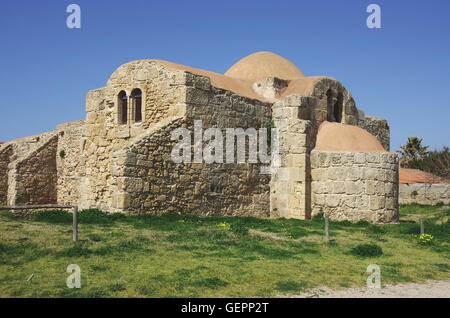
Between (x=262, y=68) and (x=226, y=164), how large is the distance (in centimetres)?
638

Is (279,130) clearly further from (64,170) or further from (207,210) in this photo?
(64,170)

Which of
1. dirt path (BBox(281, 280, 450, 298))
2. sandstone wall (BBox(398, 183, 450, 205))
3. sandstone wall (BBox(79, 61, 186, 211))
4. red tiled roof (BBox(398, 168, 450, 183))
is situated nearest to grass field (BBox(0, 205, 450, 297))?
dirt path (BBox(281, 280, 450, 298))

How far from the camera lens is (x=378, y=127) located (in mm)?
21297

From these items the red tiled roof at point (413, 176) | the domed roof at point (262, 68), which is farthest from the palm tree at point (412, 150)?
the domed roof at point (262, 68)

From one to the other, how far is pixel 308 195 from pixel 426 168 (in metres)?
23.0

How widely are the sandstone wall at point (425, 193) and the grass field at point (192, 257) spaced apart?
41.1ft

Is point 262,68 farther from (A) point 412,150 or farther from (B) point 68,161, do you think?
(A) point 412,150

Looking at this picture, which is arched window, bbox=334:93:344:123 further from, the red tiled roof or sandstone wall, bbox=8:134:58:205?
sandstone wall, bbox=8:134:58:205

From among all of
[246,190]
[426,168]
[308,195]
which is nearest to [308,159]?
[308,195]

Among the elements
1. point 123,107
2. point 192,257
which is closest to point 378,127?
point 123,107

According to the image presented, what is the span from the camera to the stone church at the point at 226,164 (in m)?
12.6

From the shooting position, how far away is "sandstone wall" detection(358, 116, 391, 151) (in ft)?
67.1

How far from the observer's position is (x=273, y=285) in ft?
20.4

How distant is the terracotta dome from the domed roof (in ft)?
12.1
